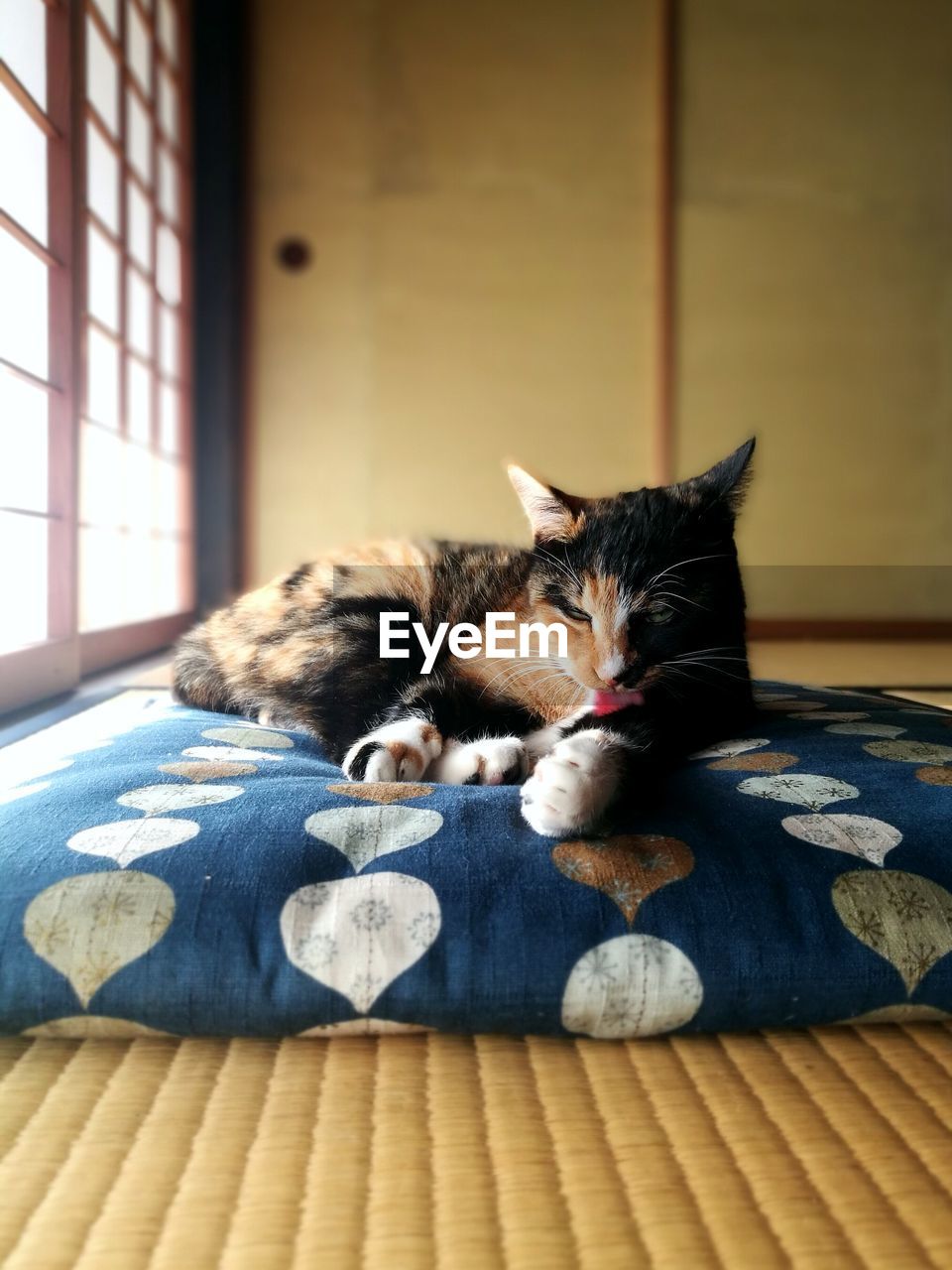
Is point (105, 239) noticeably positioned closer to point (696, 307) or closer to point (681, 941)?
point (696, 307)

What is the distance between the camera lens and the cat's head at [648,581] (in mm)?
1246

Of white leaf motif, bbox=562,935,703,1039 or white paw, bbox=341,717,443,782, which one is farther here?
white paw, bbox=341,717,443,782

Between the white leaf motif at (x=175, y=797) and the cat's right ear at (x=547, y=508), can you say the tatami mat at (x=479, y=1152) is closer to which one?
the white leaf motif at (x=175, y=797)

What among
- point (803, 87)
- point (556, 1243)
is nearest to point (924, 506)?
point (803, 87)

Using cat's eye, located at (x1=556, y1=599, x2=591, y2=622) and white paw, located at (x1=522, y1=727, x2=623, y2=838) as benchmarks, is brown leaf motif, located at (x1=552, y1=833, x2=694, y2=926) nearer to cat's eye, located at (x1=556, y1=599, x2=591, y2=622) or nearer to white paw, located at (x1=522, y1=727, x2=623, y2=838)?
white paw, located at (x1=522, y1=727, x2=623, y2=838)

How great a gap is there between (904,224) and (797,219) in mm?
520

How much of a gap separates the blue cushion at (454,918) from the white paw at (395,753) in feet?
0.58

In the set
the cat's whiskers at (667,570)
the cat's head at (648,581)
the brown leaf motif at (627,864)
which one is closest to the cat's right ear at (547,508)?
the cat's head at (648,581)

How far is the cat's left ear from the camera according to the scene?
133 cm

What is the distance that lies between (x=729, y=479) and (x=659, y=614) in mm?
223

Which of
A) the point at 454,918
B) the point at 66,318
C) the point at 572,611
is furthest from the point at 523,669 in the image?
the point at 66,318

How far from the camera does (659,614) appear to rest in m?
1.25

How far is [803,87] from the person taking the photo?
464cm

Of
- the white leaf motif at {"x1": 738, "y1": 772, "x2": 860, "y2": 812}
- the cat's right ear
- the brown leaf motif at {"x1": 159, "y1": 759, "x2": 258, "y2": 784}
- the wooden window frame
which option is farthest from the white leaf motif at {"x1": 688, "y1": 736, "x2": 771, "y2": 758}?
the wooden window frame
